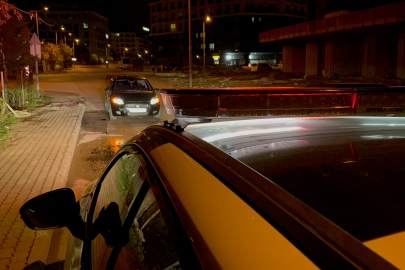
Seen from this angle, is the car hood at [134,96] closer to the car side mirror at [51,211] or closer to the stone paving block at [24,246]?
the stone paving block at [24,246]

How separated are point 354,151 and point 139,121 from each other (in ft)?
43.2

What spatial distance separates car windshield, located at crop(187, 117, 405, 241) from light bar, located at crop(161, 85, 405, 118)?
0.08 metres

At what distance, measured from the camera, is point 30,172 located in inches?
291

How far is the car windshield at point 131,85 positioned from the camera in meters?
15.7

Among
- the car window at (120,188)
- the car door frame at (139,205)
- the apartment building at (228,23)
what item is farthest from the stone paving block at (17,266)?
the apartment building at (228,23)

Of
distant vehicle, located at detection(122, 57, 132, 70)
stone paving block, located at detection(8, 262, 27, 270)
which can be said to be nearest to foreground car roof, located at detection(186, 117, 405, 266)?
stone paving block, located at detection(8, 262, 27, 270)

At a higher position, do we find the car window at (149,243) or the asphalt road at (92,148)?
the car window at (149,243)

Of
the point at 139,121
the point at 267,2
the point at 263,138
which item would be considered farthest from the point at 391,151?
the point at 267,2

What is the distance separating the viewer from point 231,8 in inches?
3381

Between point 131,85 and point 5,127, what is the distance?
542 centimetres

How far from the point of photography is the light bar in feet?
8.09

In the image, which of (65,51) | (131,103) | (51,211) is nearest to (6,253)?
(51,211)

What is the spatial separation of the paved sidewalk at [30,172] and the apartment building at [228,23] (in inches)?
2580

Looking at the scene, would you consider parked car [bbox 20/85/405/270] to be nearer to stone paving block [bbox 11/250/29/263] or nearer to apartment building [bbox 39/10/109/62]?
stone paving block [bbox 11/250/29/263]
